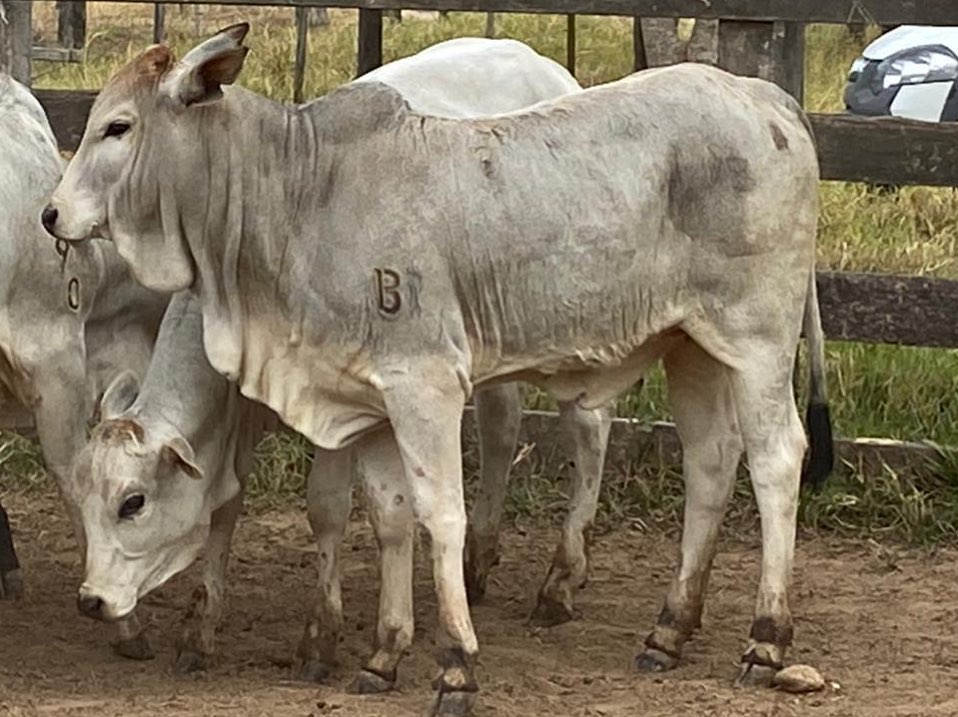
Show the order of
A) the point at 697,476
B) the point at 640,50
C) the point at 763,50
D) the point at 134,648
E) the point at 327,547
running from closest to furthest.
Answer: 1. the point at 327,547
2. the point at 697,476
3. the point at 134,648
4. the point at 763,50
5. the point at 640,50

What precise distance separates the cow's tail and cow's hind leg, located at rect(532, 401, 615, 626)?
63cm

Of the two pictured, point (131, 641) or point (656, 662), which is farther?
point (131, 641)

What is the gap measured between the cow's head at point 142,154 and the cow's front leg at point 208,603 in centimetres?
85

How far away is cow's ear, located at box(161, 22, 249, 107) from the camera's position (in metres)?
5.85

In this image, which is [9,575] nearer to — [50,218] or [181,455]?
[181,455]

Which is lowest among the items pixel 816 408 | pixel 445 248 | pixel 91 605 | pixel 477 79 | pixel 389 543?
pixel 91 605

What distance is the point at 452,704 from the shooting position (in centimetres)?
582

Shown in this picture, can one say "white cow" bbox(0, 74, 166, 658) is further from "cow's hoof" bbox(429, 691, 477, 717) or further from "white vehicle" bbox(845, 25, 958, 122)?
"white vehicle" bbox(845, 25, 958, 122)

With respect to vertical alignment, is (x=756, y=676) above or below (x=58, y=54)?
above

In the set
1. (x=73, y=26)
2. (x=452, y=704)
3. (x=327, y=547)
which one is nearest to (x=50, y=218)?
(x=327, y=547)

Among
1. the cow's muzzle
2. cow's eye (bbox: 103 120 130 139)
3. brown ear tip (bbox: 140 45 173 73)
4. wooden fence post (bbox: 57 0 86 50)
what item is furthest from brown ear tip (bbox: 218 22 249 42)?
wooden fence post (bbox: 57 0 86 50)

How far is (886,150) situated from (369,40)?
200 centimetres

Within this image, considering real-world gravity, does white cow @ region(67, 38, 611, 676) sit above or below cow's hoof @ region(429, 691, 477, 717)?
above

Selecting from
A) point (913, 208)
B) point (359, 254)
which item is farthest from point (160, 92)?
point (913, 208)
